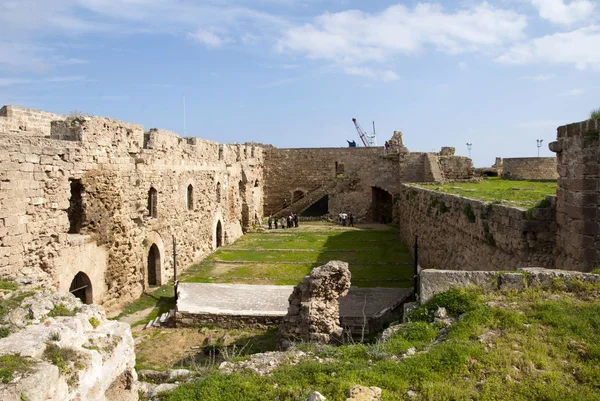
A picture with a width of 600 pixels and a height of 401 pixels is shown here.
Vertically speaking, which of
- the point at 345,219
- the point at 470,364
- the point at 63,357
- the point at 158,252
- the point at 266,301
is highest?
the point at 63,357

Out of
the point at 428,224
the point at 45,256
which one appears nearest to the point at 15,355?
the point at 45,256

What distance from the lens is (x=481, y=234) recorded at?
9453mm

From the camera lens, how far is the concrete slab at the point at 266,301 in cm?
1101

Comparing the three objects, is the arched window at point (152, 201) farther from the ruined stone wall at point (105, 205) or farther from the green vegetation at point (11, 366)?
the green vegetation at point (11, 366)

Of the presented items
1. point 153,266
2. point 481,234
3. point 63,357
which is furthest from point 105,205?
point 481,234

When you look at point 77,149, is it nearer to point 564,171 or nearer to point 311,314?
point 311,314

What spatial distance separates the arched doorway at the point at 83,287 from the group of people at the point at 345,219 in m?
17.9

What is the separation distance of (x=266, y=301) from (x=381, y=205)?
1950cm

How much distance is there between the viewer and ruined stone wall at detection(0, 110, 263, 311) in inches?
359

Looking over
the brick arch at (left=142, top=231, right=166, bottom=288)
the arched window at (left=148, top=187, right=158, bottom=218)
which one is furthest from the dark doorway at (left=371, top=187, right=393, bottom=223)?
the arched window at (left=148, top=187, right=158, bottom=218)

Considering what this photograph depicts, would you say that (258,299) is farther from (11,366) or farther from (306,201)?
(306,201)

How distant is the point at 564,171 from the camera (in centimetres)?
760

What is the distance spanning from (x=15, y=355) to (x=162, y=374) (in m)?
3.36

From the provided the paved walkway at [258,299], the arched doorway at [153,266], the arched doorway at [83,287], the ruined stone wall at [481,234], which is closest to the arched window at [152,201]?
the arched doorway at [153,266]
